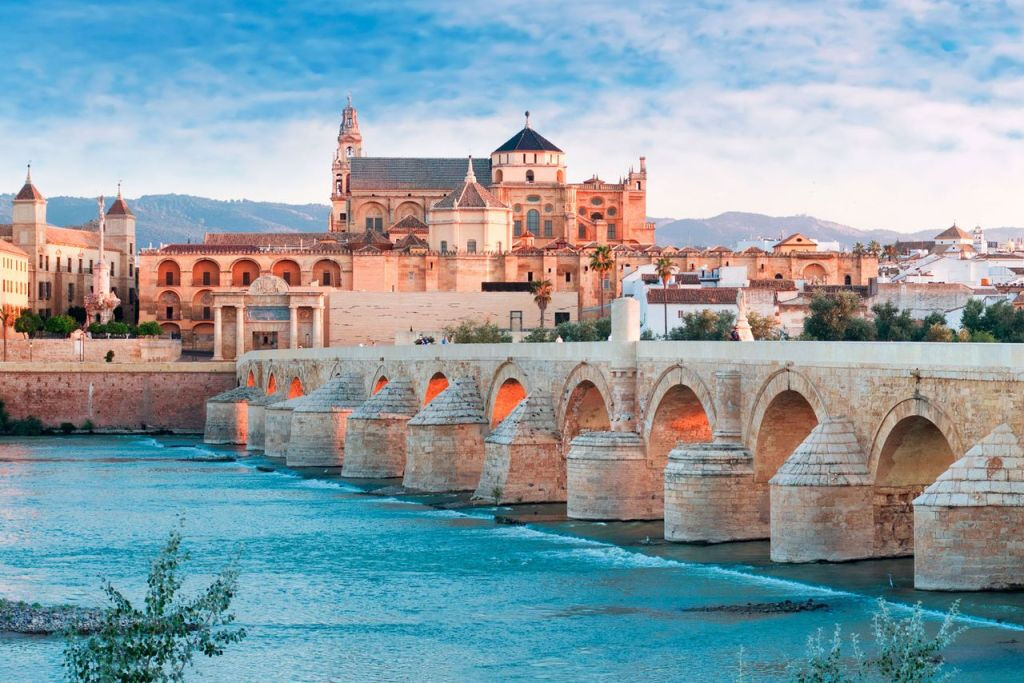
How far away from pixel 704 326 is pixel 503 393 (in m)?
26.0

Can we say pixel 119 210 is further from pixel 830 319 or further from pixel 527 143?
pixel 830 319

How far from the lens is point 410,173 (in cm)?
10669

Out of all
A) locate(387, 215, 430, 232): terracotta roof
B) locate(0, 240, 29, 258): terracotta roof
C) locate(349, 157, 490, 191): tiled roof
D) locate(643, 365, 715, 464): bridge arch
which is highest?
locate(349, 157, 490, 191): tiled roof

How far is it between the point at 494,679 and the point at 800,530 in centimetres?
603

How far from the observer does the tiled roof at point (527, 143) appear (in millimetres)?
104250

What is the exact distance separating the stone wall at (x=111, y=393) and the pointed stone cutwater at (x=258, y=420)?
1028 centimetres

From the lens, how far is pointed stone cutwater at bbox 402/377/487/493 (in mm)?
38250

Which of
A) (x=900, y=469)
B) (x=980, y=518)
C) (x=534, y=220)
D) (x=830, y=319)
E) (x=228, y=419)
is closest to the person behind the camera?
(x=980, y=518)

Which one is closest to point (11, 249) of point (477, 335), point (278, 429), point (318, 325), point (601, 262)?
point (318, 325)

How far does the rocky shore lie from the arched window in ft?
263

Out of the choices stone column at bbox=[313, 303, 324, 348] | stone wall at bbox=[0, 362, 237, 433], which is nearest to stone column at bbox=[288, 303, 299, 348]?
stone column at bbox=[313, 303, 324, 348]

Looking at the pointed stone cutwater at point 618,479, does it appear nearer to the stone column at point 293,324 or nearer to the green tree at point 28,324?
the stone column at point 293,324

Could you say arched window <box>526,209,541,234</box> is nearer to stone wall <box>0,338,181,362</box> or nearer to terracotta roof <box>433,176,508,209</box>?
terracotta roof <box>433,176,508,209</box>

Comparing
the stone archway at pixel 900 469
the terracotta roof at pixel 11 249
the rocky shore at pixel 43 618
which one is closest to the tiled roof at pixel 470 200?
the terracotta roof at pixel 11 249
